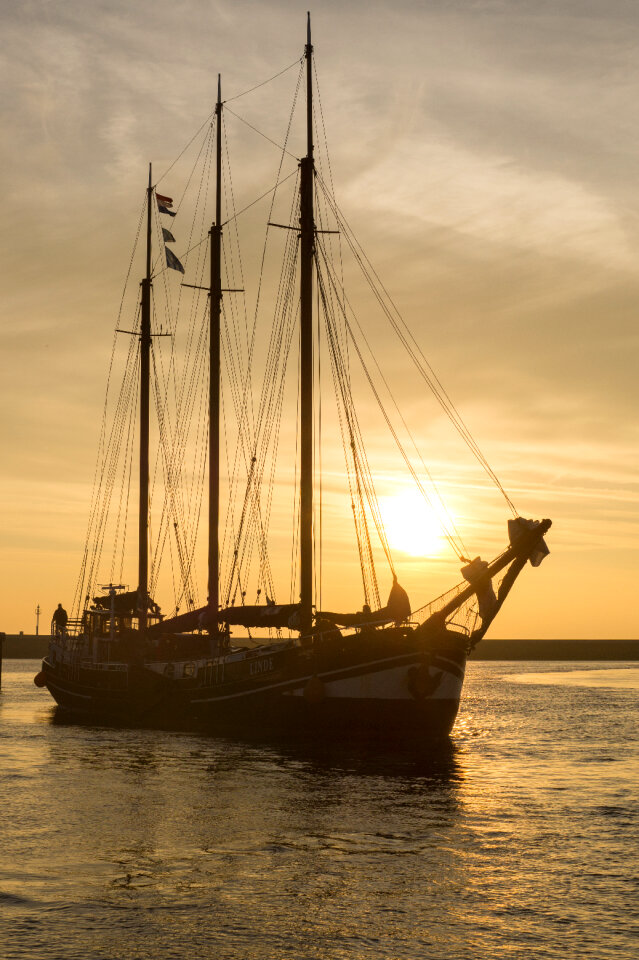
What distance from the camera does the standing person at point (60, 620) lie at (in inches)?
2427

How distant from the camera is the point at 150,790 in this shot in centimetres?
2939

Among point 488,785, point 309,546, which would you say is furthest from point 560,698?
point 488,785

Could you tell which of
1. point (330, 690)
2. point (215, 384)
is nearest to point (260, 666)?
point (330, 690)

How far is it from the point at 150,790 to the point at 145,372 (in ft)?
133

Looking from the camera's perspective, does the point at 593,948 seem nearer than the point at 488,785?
Yes

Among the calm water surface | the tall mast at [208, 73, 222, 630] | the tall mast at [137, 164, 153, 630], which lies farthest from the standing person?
the calm water surface

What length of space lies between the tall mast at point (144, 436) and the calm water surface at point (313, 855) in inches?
829

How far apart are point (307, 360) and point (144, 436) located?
2172cm

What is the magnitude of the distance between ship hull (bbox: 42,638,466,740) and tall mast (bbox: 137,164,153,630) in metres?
14.1

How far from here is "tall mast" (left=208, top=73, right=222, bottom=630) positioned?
54519mm

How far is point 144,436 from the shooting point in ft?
214

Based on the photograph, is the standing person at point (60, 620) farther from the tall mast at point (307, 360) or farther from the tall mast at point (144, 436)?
the tall mast at point (307, 360)

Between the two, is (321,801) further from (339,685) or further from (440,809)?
(339,685)

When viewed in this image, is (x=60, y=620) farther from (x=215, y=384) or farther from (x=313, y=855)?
(x=313, y=855)
